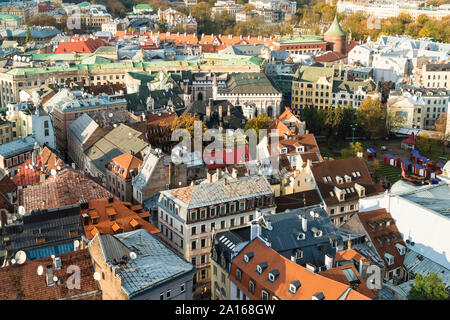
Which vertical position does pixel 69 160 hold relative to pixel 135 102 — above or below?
below

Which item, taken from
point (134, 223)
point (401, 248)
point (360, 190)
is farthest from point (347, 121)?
point (134, 223)

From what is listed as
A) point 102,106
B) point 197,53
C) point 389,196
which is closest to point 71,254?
point 389,196

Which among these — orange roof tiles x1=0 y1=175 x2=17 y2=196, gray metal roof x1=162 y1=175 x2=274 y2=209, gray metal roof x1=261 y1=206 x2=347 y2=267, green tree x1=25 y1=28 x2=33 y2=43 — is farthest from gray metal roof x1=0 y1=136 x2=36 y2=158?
green tree x1=25 y1=28 x2=33 y2=43

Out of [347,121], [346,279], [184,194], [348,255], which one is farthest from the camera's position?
[347,121]

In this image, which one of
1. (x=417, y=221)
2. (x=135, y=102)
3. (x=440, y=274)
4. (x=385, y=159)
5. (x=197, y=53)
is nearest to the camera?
(x=440, y=274)

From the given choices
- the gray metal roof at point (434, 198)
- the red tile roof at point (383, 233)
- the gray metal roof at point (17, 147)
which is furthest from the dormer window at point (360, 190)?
the gray metal roof at point (17, 147)

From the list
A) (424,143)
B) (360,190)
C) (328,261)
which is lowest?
(424,143)

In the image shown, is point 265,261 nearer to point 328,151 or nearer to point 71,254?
point 71,254

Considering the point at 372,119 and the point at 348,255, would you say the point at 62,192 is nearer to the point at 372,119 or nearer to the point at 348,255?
the point at 348,255
